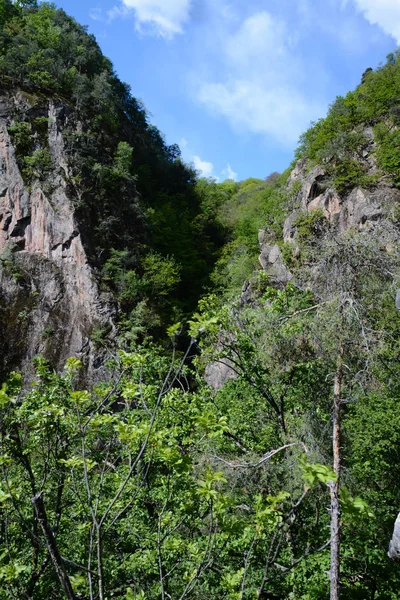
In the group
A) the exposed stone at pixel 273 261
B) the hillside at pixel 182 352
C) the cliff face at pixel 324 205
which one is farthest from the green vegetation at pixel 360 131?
the exposed stone at pixel 273 261

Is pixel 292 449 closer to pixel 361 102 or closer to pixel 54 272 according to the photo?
Answer: pixel 54 272

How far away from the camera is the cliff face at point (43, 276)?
21844mm

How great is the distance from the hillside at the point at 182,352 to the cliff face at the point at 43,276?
0.11 m

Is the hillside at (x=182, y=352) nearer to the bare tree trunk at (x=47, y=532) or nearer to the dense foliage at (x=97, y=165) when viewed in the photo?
the bare tree trunk at (x=47, y=532)

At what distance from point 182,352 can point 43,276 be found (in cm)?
2128

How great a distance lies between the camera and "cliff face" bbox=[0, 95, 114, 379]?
21844 millimetres

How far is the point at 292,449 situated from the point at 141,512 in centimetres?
295

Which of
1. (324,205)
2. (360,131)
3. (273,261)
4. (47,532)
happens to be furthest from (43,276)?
(47,532)

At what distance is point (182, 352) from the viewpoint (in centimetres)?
399

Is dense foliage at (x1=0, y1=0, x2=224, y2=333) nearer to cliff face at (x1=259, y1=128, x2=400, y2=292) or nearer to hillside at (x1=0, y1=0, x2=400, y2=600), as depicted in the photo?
hillside at (x1=0, y1=0, x2=400, y2=600)

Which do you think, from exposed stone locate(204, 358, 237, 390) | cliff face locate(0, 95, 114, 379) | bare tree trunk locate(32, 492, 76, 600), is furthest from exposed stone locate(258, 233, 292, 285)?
bare tree trunk locate(32, 492, 76, 600)

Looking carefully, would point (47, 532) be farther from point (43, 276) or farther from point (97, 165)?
point (97, 165)

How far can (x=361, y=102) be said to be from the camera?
24.7 m

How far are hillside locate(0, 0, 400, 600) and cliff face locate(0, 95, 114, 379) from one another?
0.11 meters
